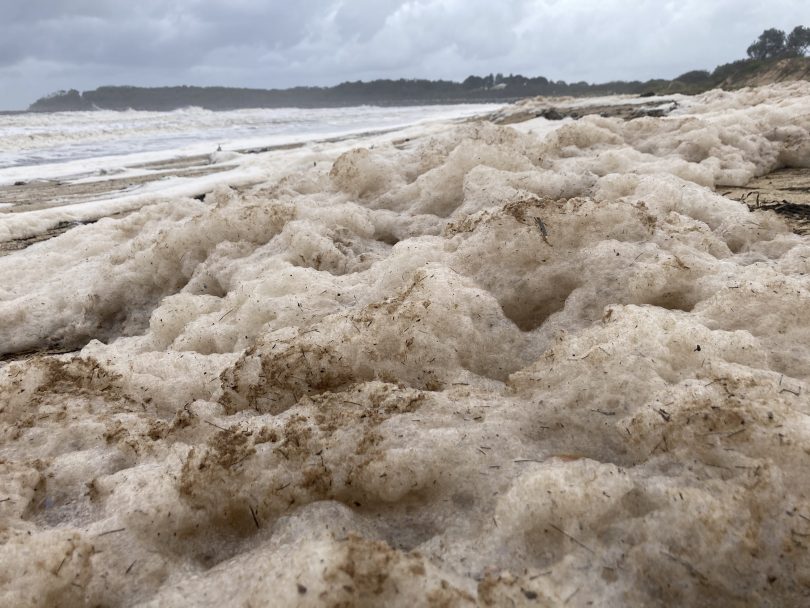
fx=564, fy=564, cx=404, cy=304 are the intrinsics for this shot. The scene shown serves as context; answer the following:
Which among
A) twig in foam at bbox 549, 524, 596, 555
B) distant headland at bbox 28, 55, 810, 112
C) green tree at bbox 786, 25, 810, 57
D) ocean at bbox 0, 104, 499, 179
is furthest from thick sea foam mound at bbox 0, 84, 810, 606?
distant headland at bbox 28, 55, 810, 112

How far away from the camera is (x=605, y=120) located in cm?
696

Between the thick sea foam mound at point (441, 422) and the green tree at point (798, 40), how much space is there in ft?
190

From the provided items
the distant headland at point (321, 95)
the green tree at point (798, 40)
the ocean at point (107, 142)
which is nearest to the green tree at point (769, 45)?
the green tree at point (798, 40)

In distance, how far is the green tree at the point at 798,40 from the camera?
47.4 metres

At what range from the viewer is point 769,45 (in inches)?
1992

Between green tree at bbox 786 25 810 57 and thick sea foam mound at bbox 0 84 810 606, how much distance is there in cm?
5783

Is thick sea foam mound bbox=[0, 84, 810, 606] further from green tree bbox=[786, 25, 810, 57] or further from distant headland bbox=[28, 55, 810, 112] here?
distant headland bbox=[28, 55, 810, 112]

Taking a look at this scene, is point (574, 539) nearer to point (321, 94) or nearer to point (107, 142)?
point (107, 142)

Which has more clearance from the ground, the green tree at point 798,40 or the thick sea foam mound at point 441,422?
the green tree at point 798,40

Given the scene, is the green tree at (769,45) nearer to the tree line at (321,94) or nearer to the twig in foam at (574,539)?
the tree line at (321,94)

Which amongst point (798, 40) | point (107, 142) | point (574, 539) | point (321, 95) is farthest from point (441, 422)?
point (321, 95)

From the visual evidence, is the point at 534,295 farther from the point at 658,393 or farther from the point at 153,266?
the point at 153,266

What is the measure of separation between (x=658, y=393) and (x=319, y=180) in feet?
15.1

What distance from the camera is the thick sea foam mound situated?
1479 mm
